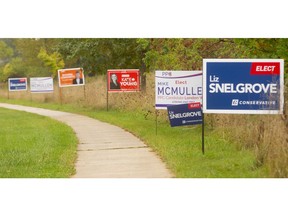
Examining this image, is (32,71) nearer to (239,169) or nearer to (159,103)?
(159,103)

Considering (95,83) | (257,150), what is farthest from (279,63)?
(95,83)

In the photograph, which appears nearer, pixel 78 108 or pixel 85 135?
pixel 85 135

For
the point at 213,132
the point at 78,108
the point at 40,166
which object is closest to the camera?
the point at 40,166

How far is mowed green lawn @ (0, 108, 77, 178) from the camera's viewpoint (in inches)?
461

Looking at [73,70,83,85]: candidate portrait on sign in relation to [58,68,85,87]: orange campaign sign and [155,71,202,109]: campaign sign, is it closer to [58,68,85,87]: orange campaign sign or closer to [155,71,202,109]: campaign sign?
[58,68,85,87]: orange campaign sign

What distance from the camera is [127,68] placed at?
61.5 ft

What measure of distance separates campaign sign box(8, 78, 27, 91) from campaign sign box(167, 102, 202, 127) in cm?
662

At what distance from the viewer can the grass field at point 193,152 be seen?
1083 cm

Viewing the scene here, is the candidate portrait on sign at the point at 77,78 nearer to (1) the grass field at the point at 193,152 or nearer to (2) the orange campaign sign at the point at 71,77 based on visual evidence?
(2) the orange campaign sign at the point at 71,77

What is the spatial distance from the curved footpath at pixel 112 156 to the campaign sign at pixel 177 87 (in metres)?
1.00

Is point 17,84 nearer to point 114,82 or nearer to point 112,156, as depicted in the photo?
point 114,82

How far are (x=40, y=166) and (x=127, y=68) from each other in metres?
7.04

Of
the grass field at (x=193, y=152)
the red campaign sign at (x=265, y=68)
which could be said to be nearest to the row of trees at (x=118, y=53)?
the red campaign sign at (x=265, y=68)

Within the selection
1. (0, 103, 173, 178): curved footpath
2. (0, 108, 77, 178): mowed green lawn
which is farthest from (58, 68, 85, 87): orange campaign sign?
(0, 103, 173, 178): curved footpath
